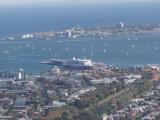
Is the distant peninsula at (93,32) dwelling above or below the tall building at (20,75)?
below

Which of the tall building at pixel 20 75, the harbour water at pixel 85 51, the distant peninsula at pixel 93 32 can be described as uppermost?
the tall building at pixel 20 75

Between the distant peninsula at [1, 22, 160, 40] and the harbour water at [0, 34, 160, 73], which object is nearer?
the harbour water at [0, 34, 160, 73]

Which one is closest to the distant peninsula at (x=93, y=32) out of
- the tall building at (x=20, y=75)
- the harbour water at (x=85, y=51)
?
the harbour water at (x=85, y=51)

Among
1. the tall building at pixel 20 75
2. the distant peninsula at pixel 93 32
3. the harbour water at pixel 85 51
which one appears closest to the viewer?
the tall building at pixel 20 75

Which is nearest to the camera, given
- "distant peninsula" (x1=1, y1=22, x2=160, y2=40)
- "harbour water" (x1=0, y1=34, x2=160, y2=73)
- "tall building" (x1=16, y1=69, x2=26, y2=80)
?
"tall building" (x1=16, y1=69, x2=26, y2=80)

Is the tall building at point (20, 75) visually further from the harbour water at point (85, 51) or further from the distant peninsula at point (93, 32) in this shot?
the distant peninsula at point (93, 32)

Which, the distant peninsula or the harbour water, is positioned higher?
the harbour water

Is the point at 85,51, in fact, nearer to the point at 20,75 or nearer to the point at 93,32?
the point at 93,32

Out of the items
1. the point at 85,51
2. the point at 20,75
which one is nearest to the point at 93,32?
the point at 85,51

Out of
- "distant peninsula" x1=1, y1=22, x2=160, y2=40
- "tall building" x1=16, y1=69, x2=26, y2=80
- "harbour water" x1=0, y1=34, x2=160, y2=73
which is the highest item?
"tall building" x1=16, y1=69, x2=26, y2=80

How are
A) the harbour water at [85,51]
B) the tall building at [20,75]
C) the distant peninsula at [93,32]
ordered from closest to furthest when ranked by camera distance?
1. the tall building at [20,75]
2. the harbour water at [85,51]
3. the distant peninsula at [93,32]

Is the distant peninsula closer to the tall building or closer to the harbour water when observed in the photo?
the harbour water

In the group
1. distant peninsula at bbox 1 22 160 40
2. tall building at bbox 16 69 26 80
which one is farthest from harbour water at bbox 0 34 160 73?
tall building at bbox 16 69 26 80
